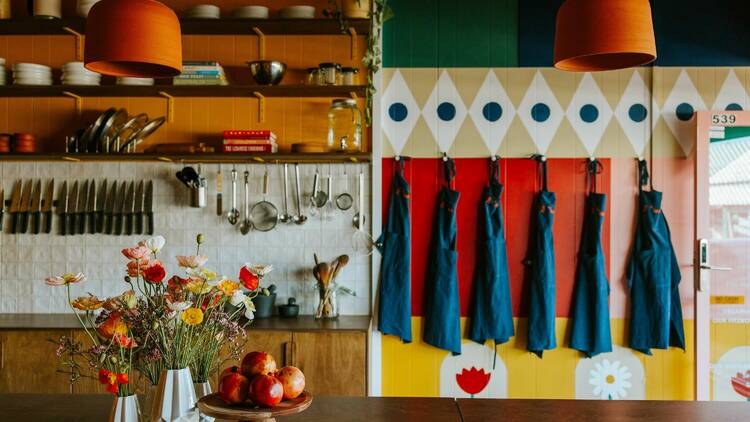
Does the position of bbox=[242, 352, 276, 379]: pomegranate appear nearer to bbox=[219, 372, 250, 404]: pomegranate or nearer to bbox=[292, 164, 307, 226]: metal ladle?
bbox=[219, 372, 250, 404]: pomegranate

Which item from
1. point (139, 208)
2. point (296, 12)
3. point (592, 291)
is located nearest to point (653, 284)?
point (592, 291)

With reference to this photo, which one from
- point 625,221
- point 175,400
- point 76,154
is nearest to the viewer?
point 175,400

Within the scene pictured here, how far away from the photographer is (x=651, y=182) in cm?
394

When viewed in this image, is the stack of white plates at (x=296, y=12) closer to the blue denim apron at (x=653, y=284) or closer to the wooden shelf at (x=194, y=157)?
the wooden shelf at (x=194, y=157)

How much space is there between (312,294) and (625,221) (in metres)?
1.94

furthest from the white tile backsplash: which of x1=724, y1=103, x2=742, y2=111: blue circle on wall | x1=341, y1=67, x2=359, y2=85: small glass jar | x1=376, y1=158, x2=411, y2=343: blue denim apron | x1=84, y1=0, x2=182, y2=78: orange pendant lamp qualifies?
x1=724, y1=103, x2=742, y2=111: blue circle on wall

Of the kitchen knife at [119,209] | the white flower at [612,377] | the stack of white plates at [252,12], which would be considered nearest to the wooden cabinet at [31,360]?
the kitchen knife at [119,209]

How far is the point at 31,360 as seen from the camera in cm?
346

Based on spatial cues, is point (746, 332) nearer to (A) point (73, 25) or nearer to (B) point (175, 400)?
(B) point (175, 400)

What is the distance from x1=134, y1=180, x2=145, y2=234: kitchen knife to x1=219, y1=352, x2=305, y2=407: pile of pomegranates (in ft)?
8.40

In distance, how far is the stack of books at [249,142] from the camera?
3727 mm

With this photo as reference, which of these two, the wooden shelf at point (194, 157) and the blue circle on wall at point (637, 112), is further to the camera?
the blue circle on wall at point (637, 112)

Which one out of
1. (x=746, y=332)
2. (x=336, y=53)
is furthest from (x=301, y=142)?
(x=746, y=332)

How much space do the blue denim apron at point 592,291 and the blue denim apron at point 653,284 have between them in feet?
0.59
